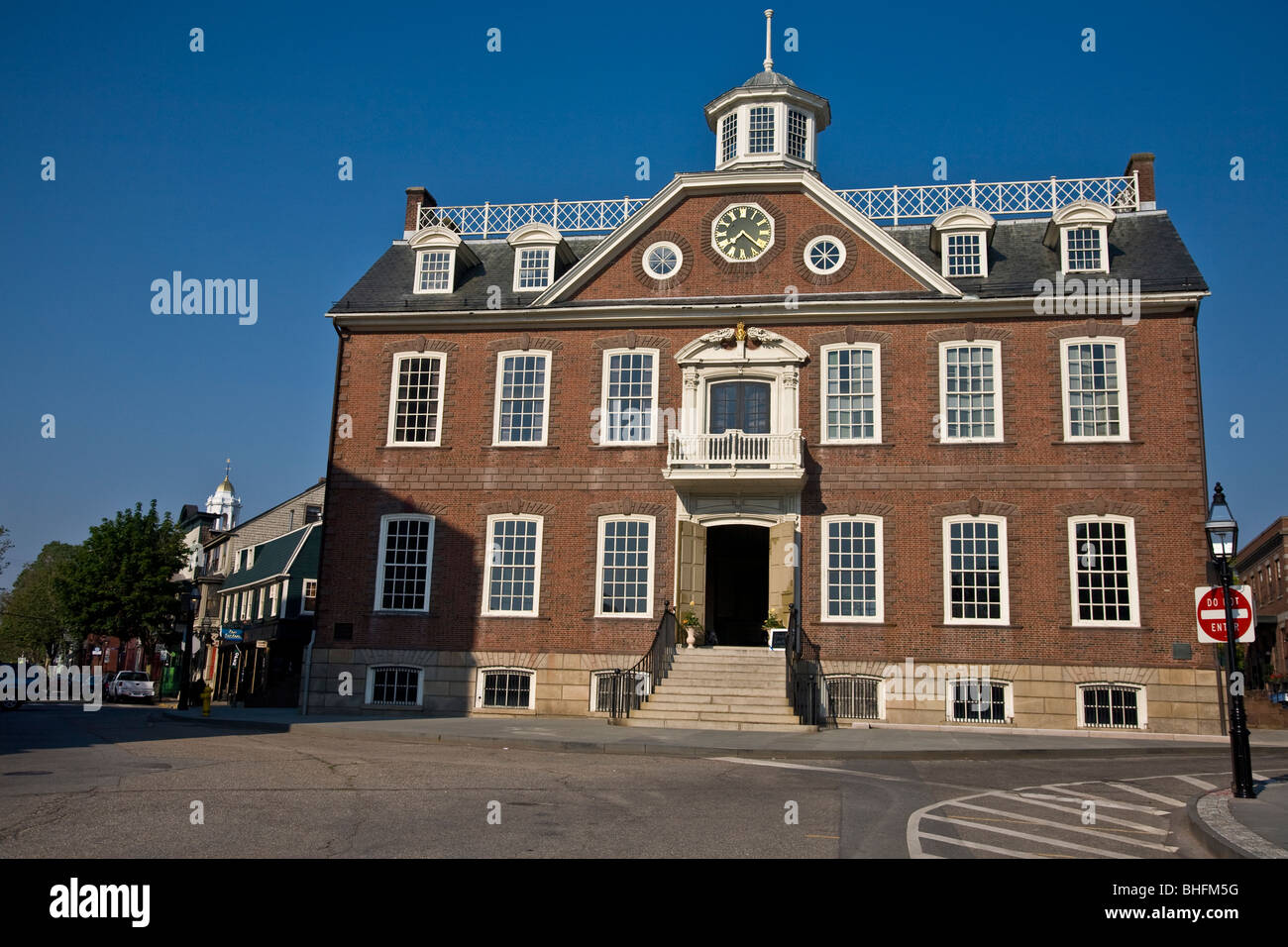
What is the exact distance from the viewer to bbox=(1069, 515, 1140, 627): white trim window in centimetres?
2491

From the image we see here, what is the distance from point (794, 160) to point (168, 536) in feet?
134

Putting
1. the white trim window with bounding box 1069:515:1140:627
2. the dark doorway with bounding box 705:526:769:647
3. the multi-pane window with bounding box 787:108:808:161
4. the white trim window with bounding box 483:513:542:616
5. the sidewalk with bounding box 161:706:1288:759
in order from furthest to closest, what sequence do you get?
the multi-pane window with bounding box 787:108:808:161
the dark doorway with bounding box 705:526:769:647
the white trim window with bounding box 483:513:542:616
the white trim window with bounding box 1069:515:1140:627
the sidewalk with bounding box 161:706:1288:759

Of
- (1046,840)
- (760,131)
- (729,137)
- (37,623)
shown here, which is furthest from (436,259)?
(37,623)

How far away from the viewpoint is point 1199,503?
25062 millimetres

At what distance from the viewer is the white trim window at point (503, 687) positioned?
27234 millimetres

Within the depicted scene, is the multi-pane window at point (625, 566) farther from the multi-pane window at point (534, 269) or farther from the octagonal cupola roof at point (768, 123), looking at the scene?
the octagonal cupola roof at point (768, 123)

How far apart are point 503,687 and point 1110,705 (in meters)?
14.9

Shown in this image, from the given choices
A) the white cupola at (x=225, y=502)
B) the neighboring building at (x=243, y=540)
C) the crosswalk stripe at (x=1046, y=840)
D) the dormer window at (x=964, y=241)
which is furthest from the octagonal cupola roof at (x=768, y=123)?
the white cupola at (x=225, y=502)

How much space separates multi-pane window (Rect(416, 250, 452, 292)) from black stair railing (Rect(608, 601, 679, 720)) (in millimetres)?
11750

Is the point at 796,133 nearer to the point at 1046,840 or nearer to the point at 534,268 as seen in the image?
the point at 534,268

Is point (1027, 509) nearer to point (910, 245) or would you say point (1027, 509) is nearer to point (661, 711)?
point (910, 245)

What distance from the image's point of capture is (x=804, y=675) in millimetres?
25000

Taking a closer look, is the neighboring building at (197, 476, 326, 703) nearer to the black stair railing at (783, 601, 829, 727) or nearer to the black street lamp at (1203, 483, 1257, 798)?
the black stair railing at (783, 601, 829, 727)

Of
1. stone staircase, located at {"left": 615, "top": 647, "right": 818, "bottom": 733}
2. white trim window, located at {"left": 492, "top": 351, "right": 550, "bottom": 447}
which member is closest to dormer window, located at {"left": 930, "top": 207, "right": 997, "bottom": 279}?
white trim window, located at {"left": 492, "top": 351, "right": 550, "bottom": 447}
